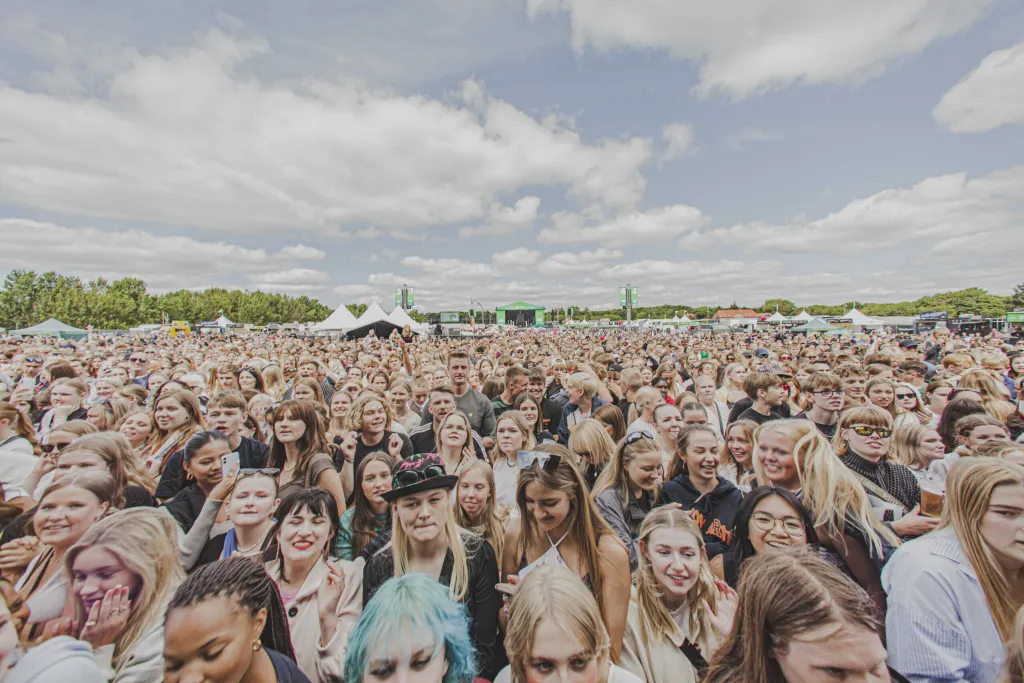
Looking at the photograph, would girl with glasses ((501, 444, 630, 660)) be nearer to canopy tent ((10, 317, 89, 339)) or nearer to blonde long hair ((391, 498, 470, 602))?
blonde long hair ((391, 498, 470, 602))

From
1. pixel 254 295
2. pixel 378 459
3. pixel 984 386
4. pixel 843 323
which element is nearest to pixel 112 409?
pixel 378 459

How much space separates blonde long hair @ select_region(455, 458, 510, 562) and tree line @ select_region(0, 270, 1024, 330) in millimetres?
58304

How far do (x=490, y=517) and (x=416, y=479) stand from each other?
76 cm

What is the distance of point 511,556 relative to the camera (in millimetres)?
2436

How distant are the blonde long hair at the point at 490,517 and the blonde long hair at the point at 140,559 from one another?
1.45m

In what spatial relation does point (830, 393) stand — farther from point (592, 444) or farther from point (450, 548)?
point (450, 548)

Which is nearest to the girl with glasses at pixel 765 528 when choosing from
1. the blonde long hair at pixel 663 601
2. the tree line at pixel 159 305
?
the blonde long hair at pixel 663 601

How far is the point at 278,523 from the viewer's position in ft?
7.38

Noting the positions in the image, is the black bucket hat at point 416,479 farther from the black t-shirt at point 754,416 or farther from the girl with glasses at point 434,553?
the black t-shirt at point 754,416

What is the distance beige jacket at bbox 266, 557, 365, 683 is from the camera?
182 centimetres

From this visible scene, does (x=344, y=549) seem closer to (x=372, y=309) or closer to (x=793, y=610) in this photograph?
(x=793, y=610)

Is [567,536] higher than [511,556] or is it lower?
higher

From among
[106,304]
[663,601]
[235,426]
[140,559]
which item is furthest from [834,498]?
[106,304]

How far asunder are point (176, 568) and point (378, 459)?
122 centimetres
